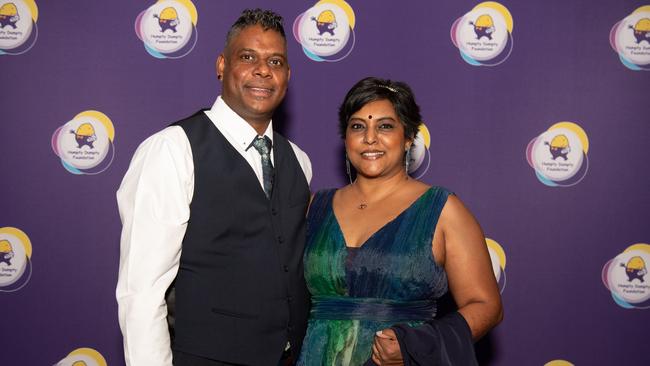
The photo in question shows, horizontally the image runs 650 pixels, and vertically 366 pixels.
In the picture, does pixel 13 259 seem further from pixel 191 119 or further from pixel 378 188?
pixel 378 188

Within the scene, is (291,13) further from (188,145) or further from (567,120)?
(567,120)

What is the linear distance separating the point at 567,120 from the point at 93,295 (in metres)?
2.16

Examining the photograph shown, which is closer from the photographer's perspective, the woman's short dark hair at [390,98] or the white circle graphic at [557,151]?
the woman's short dark hair at [390,98]

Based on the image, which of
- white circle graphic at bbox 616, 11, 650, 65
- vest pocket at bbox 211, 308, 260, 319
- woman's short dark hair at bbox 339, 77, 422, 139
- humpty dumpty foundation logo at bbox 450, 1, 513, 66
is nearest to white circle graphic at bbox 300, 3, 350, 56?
humpty dumpty foundation logo at bbox 450, 1, 513, 66

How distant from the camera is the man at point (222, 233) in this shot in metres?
1.44

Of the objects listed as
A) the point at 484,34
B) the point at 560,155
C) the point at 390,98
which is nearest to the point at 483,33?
the point at 484,34

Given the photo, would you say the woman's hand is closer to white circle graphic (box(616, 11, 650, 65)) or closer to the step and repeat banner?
the step and repeat banner

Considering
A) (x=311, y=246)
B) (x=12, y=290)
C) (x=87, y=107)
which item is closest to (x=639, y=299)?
(x=311, y=246)

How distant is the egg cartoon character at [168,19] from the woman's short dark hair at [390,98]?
0.99 metres

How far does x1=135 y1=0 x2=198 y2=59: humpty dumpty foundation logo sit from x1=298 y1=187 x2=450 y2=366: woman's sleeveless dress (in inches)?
47.0

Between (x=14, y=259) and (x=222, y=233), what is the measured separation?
53.7 inches

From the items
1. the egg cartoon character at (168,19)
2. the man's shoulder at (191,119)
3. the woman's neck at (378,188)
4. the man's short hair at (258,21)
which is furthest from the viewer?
the egg cartoon character at (168,19)

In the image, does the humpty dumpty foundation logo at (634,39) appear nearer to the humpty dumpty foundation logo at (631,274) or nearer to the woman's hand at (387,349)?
the humpty dumpty foundation logo at (631,274)

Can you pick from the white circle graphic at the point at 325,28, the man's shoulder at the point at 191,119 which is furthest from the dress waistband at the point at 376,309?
the white circle graphic at the point at 325,28
